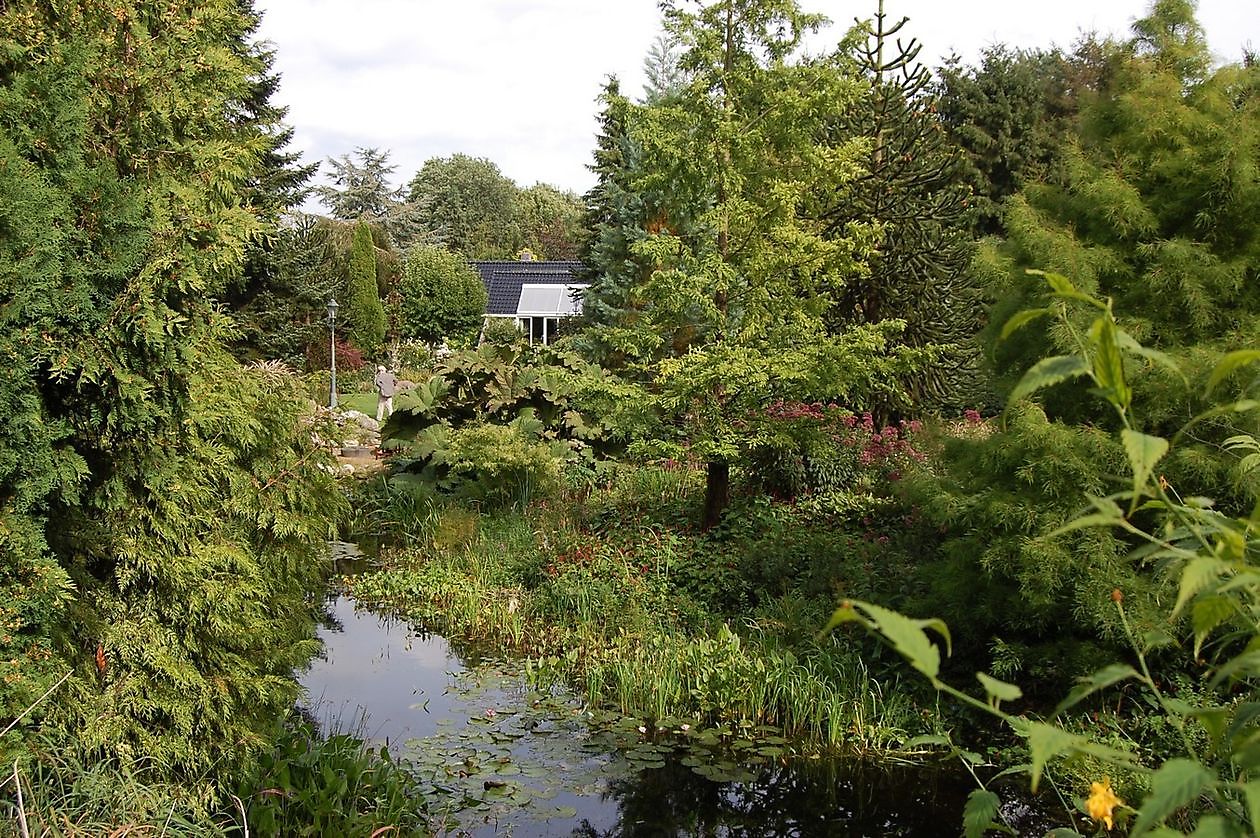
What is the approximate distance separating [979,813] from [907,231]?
973 centimetres

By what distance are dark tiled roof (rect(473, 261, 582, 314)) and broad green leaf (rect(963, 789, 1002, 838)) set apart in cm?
3372

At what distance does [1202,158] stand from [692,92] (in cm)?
365

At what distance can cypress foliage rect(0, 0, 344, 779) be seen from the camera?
3135 mm

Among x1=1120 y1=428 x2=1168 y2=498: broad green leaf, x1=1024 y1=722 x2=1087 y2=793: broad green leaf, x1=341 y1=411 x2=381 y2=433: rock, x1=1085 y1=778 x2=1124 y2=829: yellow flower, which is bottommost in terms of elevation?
x1=341 y1=411 x2=381 y2=433: rock

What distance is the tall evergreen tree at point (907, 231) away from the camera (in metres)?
10.1

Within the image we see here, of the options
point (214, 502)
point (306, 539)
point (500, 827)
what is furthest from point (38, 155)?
point (500, 827)

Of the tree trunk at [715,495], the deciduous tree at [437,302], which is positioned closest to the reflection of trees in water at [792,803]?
the tree trunk at [715,495]

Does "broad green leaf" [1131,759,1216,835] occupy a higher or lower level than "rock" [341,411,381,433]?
higher

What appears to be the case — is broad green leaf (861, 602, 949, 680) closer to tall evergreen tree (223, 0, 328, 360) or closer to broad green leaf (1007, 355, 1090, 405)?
broad green leaf (1007, 355, 1090, 405)

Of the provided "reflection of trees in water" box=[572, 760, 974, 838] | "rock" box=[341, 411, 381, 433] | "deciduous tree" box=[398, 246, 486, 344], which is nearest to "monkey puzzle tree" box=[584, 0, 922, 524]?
"reflection of trees in water" box=[572, 760, 974, 838]

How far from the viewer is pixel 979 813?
1238 mm

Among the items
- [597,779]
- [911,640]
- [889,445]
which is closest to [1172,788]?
[911,640]

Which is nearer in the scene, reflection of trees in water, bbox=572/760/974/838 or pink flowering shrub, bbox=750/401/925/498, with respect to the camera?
reflection of trees in water, bbox=572/760/974/838

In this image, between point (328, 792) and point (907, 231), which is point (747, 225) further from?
point (328, 792)
